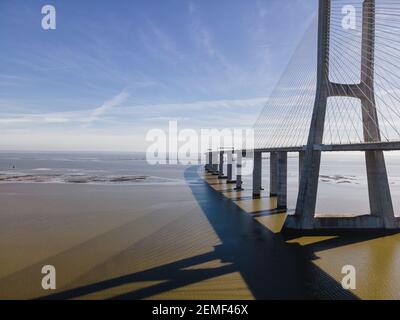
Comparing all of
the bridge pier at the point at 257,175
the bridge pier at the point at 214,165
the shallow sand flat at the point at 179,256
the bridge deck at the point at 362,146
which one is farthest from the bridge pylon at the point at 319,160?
the bridge pier at the point at 214,165

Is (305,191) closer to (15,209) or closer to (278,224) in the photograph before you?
(278,224)

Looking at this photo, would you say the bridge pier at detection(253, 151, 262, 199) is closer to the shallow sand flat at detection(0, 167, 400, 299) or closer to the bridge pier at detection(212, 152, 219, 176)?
the shallow sand flat at detection(0, 167, 400, 299)

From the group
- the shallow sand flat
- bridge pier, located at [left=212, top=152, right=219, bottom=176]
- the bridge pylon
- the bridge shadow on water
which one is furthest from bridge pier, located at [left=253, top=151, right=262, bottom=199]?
bridge pier, located at [left=212, top=152, right=219, bottom=176]

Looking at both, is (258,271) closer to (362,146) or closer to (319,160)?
(362,146)

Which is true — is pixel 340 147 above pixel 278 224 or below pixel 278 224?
above

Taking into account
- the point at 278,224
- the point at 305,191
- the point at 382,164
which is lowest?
the point at 278,224

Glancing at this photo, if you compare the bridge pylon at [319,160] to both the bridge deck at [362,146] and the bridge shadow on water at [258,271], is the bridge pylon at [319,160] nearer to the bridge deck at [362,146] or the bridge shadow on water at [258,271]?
the bridge deck at [362,146]
